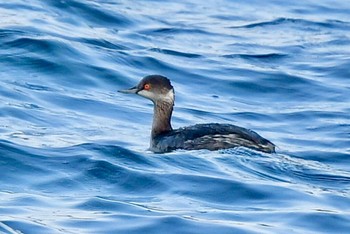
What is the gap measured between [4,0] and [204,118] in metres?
6.52

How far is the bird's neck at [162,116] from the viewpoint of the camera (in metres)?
14.8

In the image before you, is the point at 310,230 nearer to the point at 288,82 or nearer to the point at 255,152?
the point at 255,152

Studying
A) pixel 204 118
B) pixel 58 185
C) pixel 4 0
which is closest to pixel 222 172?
pixel 58 185

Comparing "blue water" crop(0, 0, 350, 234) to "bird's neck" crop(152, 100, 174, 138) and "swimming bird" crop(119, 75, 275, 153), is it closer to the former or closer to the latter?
"swimming bird" crop(119, 75, 275, 153)

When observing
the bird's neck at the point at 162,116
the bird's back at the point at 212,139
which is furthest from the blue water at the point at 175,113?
the bird's neck at the point at 162,116

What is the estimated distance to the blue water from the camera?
35.0ft

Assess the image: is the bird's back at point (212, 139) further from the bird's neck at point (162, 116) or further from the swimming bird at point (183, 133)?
the bird's neck at point (162, 116)

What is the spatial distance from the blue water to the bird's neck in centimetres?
28

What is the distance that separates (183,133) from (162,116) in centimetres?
95

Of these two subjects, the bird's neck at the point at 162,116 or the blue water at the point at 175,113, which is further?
the bird's neck at the point at 162,116

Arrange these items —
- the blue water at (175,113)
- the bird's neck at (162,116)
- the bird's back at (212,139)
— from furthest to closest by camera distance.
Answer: the bird's neck at (162,116) → the bird's back at (212,139) → the blue water at (175,113)

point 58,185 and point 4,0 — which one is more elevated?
point 4,0

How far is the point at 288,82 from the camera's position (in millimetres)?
18781

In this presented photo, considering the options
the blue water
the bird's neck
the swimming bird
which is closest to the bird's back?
the swimming bird
